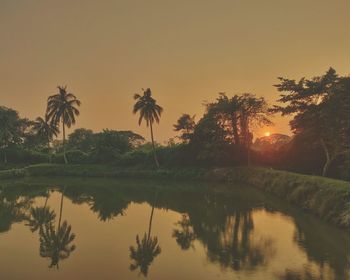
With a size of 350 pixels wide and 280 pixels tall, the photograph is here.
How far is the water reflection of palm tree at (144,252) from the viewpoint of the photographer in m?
15.5

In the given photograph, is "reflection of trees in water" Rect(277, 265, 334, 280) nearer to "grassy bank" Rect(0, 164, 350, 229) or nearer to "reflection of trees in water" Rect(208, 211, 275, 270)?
"reflection of trees in water" Rect(208, 211, 275, 270)

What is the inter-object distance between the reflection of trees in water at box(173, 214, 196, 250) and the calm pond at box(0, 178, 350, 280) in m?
0.05

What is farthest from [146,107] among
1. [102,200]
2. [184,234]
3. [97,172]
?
[184,234]

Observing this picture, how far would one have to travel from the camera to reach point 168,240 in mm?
20266

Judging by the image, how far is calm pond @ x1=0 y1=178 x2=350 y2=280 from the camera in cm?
1477

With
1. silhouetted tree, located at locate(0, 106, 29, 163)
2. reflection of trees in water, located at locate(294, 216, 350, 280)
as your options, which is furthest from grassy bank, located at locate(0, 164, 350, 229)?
silhouetted tree, located at locate(0, 106, 29, 163)

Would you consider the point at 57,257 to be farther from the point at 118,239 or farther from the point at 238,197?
the point at 238,197

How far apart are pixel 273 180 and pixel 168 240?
812 inches

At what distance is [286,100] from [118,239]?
26.5 metres

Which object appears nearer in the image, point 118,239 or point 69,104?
point 118,239

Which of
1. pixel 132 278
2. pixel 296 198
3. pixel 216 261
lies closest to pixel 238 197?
pixel 296 198

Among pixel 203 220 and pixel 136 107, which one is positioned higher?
pixel 136 107

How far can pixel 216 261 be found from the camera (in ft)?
51.8

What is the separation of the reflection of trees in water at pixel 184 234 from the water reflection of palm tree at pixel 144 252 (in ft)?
3.98
